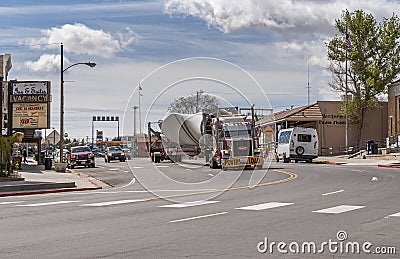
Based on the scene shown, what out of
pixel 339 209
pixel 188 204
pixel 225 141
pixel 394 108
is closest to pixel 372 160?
pixel 394 108

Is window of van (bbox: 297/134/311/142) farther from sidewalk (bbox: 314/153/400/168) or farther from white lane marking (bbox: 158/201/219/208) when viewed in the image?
white lane marking (bbox: 158/201/219/208)

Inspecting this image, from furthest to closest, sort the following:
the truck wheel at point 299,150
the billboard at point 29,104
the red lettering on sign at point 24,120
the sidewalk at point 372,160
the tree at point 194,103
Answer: the truck wheel at point 299,150
the red lettering on sign at point 24,120
the billboard at point 29,104
the sidewalk at point 372,160
the tree at point 194,103

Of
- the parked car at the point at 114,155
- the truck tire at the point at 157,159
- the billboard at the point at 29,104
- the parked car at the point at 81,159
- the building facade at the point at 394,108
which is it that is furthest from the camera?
the parked car at the point at 114,155

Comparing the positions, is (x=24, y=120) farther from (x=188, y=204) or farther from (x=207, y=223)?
(x=207, y=223)

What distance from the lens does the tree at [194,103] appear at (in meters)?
22.3

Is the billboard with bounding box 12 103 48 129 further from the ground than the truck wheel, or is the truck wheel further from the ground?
the billboard with bounding box 12 103 48 129

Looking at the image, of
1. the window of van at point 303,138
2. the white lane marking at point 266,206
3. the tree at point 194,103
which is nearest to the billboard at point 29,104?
the window of van at point 303,138

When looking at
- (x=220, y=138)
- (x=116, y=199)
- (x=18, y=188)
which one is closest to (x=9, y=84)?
(x=220, y=138)

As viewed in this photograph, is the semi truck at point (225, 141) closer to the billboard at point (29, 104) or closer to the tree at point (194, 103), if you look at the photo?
the tree at point (194, 103)

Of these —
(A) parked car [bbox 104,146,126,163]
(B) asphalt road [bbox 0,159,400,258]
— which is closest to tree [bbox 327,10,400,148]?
(A) parked car [bbox 104,146,126,163]

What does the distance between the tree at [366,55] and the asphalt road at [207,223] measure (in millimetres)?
44237

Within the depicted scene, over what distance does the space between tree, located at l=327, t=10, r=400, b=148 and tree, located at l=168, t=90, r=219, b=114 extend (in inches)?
1628

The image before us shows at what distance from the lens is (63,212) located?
16.4 meters

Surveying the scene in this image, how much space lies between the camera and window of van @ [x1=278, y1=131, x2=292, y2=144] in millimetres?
52331
